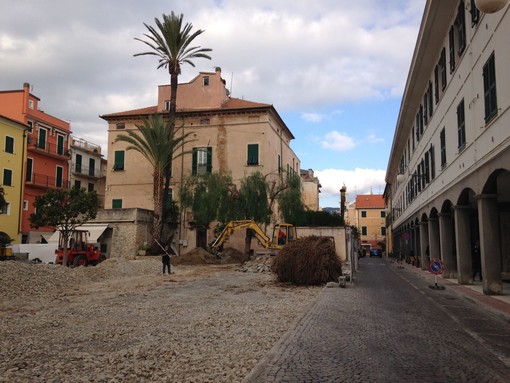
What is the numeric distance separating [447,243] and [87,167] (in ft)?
143

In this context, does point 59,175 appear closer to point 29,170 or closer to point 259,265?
point 29,170

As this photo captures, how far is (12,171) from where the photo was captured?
41.1 metres

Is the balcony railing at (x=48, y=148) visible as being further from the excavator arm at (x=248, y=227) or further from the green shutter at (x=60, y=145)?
the excavator arm at (x=248, y=227)

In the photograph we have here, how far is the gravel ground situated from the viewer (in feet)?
19.1

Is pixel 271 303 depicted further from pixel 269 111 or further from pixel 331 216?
pixel 331 216

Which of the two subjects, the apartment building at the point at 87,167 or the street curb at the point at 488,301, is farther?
the apartment building at the point at 87,167

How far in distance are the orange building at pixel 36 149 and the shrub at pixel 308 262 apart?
31563 millimetres

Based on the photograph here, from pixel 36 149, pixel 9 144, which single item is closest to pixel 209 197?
pixel 9 144

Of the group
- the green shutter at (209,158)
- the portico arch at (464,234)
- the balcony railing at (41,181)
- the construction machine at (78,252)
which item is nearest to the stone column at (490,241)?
the portico arch at (464,234)

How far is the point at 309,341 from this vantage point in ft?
24.3

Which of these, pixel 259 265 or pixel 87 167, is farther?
pixel 87 167

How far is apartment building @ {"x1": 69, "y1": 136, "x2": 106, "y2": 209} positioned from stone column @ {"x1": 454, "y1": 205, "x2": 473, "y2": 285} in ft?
132

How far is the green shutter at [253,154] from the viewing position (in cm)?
4147

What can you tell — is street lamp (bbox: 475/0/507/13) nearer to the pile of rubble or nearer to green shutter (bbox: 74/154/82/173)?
the pile of rubble
